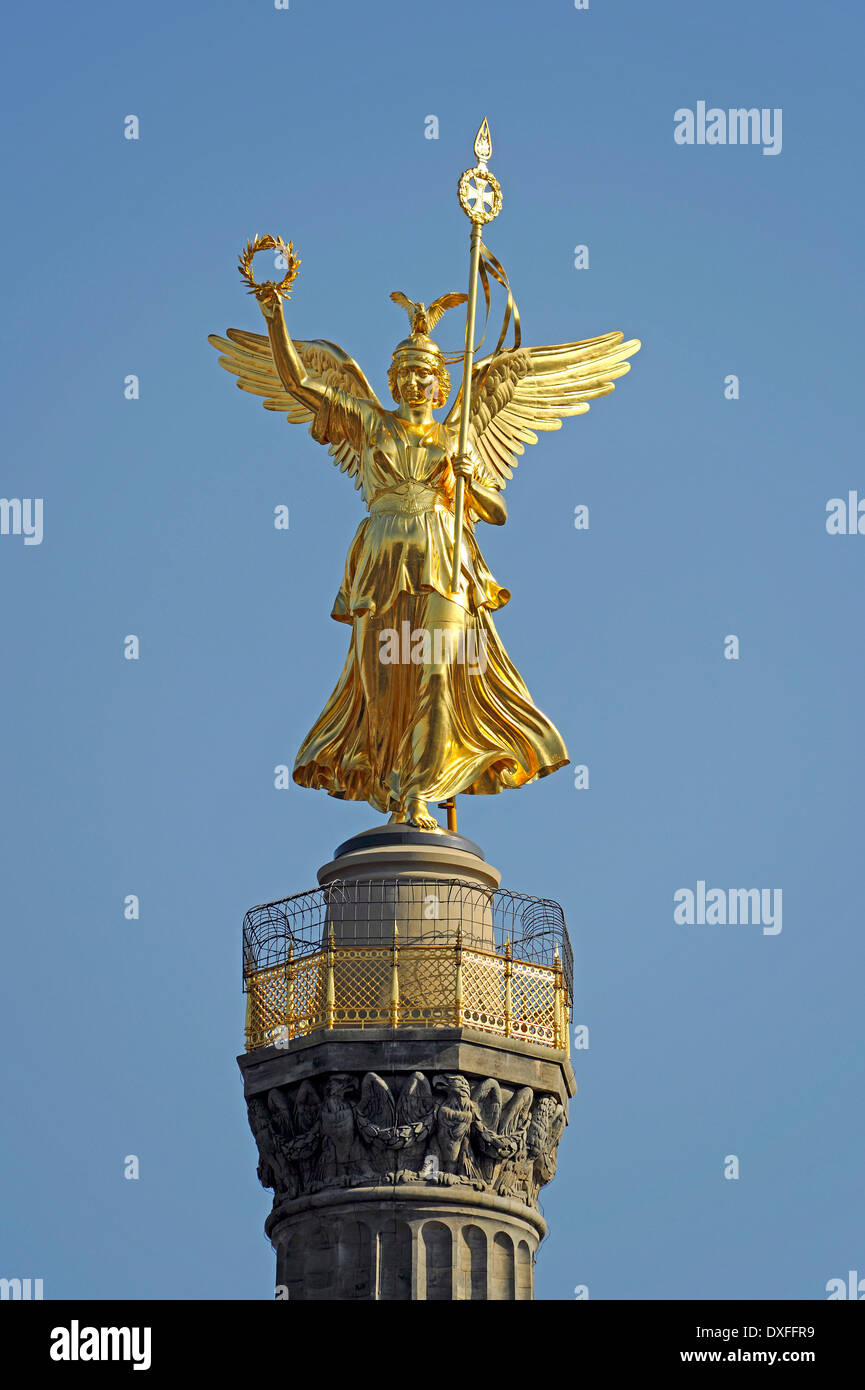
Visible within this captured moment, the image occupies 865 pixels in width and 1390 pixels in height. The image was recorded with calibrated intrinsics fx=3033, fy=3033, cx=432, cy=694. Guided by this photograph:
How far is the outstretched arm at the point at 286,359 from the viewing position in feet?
141

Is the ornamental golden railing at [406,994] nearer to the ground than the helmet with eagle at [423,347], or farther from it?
nearer to the ground

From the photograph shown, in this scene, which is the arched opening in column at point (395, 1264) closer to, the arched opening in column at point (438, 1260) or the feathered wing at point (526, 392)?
the arched opening in column at point (438, 1260)

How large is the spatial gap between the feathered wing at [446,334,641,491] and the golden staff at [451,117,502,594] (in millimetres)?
842

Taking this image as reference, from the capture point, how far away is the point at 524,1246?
1553 inches

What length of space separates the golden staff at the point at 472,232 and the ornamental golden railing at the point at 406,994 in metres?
6.04

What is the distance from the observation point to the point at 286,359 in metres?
43.6

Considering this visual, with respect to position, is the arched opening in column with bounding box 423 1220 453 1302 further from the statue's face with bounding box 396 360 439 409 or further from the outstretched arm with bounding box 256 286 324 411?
the outstretched arm with bounding box 256 286 324 411

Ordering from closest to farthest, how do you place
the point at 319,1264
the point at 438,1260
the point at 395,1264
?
the point at 395,1264 → the point at 438,1260 → the point at 319,1264

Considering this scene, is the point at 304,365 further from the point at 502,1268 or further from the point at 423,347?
the point at 502,1268

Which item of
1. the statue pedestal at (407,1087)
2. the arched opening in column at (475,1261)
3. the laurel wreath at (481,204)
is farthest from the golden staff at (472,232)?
the arched opening in column at (475,1261)

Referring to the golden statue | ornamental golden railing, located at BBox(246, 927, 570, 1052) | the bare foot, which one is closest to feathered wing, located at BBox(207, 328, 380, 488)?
the golden statue

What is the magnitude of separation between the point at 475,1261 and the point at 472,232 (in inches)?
588

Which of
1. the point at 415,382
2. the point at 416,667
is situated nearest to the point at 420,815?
the point at 416,667
